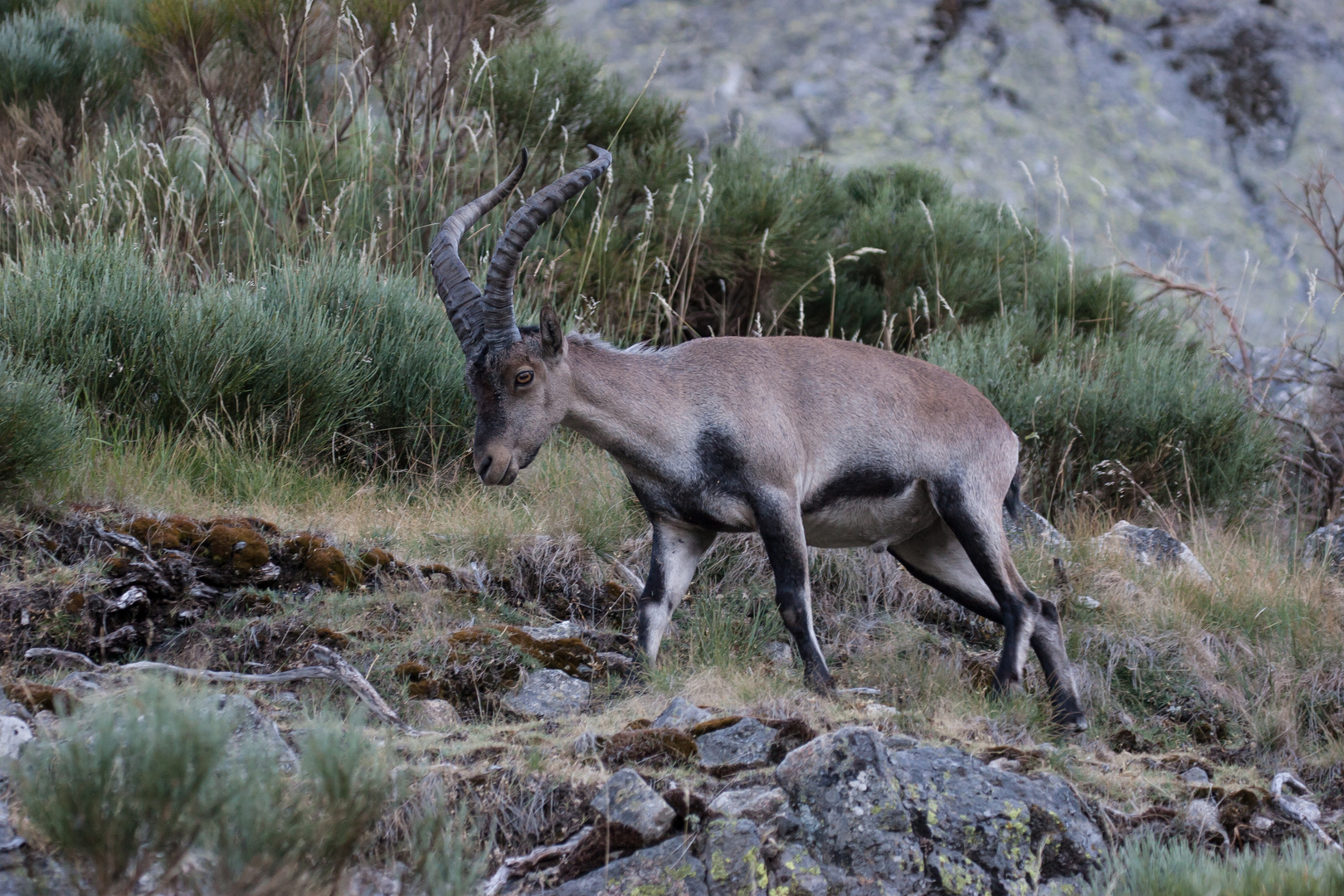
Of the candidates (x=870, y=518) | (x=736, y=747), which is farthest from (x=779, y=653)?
(x=736, y=747)

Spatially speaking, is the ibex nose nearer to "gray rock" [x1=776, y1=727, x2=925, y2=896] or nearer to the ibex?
the ibex

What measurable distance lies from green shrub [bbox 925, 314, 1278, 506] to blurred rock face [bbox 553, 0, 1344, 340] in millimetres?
4284

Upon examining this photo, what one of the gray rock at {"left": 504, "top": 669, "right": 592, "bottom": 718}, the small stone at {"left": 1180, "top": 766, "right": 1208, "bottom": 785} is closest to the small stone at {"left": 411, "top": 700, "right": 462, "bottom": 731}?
the gray rock at {"left": 504, "top": 669, "right": 592, "bottom": 718}

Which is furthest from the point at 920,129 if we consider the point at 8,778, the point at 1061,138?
the point at 8,778

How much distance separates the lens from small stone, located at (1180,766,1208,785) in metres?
4.18

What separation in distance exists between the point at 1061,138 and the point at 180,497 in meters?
11.0

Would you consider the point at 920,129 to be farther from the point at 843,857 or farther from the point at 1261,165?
the point at 843,857

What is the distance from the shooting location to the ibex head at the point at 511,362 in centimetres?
478

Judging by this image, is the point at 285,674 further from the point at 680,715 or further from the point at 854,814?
the point at 854,814

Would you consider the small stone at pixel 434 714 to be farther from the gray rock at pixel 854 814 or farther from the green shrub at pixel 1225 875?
the green shrub at pixel 1225 875

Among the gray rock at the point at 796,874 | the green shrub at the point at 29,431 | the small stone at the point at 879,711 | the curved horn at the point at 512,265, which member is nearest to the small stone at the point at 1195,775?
the small stone at the point at 879,711

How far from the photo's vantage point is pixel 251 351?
7.20 meters

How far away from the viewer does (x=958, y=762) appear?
3568 millimetres

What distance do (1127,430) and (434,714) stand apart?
562cm
